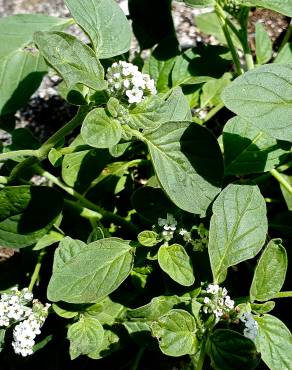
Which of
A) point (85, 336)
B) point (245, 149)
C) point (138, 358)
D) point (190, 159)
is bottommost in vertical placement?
point (138, 358)

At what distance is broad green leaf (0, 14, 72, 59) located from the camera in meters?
A: 1.78

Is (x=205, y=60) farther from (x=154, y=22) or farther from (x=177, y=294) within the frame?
(x=177, y=294)

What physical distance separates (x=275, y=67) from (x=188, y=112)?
257 mm

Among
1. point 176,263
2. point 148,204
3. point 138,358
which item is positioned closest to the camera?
point 176,263

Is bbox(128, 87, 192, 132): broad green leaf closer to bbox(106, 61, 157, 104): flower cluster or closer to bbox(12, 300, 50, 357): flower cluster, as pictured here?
bbox(106, 61, 157, 104): flower cluster

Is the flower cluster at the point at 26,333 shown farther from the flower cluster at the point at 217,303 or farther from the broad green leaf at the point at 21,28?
the broad green leaf at the point at 21,28

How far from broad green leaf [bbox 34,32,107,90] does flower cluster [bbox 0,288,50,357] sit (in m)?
0.58

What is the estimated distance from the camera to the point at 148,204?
152 centimetres

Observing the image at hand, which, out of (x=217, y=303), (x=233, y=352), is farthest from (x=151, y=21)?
(x=233, y=352)

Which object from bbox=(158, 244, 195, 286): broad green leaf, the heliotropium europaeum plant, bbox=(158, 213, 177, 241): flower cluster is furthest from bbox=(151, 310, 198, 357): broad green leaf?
bbox=(158, 213, 177, 241): flower cluster

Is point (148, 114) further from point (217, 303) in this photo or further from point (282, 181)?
point (282, 181)

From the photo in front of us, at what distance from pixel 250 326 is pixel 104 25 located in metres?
0.73

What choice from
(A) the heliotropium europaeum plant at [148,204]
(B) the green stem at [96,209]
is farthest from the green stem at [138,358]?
(B) the green stem at [96,209]

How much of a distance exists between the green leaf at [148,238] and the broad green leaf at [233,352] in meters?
0.26
